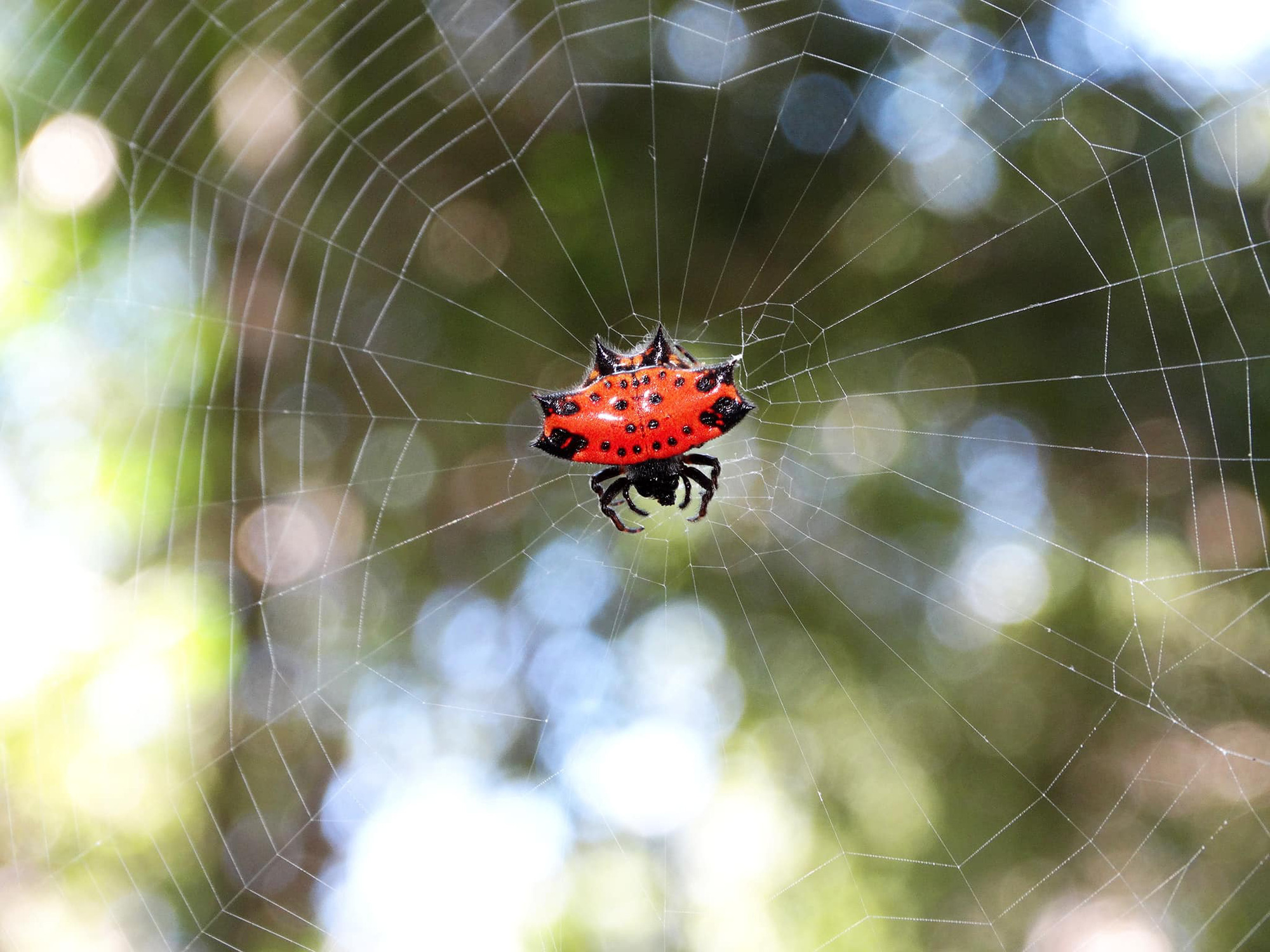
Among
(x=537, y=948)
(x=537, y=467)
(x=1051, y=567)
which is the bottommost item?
(x=537, y=948)

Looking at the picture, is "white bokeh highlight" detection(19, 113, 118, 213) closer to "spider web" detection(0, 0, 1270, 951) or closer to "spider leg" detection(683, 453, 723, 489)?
"spider web" detection(0, 0, 1270, 951)

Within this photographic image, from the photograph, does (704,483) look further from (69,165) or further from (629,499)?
(69,165)

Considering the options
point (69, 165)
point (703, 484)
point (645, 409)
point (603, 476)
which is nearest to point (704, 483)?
point (703, 484)

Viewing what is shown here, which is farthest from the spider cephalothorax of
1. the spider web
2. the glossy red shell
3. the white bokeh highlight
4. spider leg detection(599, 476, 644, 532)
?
the white bokeh highlight

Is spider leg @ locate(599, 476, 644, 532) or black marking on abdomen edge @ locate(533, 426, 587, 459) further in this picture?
spider leg @ locate(599, 476, 644, 532)

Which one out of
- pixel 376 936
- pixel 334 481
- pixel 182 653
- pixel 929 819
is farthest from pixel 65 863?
pixel 929 819

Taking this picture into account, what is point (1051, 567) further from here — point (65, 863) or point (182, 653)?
point (65, 863)
